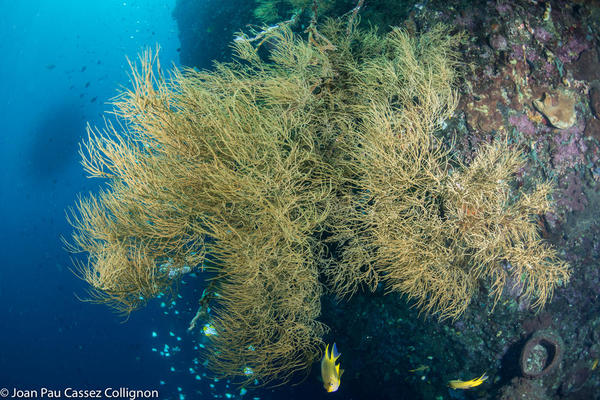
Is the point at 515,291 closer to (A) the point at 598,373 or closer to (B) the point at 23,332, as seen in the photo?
(A) the point at 598,373

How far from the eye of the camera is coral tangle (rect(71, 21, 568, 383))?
2.65 m

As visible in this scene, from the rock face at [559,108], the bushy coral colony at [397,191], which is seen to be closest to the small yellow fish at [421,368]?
the bushy coral colony at [397,191]

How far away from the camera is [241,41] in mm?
3479

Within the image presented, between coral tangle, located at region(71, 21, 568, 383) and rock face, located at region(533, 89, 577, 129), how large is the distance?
100 centimetres

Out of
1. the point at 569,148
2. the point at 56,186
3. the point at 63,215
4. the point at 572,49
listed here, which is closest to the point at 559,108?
the point at 569,148

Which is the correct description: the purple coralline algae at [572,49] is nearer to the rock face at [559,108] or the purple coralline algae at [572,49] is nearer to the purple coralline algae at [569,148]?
the rock face at [559,108]

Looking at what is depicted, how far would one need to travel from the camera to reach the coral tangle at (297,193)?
2.65m

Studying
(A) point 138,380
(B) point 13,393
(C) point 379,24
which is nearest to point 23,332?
(B) point 13,393
